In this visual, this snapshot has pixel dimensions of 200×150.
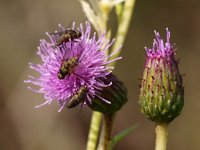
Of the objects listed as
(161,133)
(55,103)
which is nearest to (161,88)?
(161,133)

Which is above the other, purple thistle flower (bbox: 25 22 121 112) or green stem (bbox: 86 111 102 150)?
purple thistle flower (bbox: 25 22 121 112)

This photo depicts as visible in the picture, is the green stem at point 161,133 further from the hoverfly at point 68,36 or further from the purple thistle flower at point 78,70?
the hoverfly at point 68,36

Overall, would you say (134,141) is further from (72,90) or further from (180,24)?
(72,90)

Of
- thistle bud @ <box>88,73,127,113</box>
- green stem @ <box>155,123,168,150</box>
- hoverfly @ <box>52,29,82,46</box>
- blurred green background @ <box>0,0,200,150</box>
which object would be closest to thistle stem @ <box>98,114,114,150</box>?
thistle bud @ <box>88,73,127,113</box>

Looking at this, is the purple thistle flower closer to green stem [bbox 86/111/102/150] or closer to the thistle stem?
the thistle stem

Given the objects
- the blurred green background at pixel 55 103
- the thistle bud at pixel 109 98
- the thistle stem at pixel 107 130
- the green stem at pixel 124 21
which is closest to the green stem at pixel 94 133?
the thistle stem at pixel 107 130
